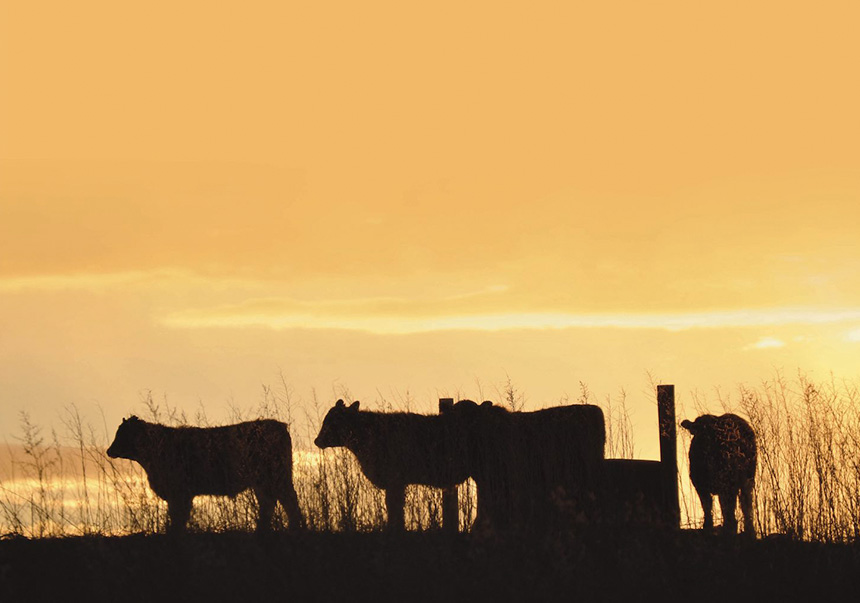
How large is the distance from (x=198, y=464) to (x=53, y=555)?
336 cm

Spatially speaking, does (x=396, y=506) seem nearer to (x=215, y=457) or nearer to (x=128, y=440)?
(x=215, y=457)

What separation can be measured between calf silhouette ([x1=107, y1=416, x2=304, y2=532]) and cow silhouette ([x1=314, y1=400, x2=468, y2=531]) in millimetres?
712

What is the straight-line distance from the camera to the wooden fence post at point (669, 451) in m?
13.1

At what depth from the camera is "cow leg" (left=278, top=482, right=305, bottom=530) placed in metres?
11.9

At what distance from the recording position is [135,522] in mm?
11430

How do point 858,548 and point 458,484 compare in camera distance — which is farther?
point 458,484

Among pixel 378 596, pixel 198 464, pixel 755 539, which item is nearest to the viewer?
pixel 378 596

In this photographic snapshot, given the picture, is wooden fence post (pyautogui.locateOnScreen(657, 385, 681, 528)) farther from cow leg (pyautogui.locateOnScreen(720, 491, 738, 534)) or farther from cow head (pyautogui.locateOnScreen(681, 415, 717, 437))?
cow leg (pyautogui.locateOnScreen(720, 491, 738, 534))

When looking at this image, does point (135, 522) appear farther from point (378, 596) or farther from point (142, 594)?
point (378, 596)

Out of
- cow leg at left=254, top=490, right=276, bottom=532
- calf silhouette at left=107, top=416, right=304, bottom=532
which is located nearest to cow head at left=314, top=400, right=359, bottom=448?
calf silhouette at left=107, top=416, right=304, bottom=532

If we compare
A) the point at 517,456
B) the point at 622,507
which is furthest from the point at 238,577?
the point at 622,507

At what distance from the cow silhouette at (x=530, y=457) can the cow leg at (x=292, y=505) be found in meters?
2.20

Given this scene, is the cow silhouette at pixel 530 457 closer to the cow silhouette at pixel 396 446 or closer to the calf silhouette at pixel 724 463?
the cow silhouette at pixel 396 446

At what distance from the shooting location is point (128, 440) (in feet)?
47.7
